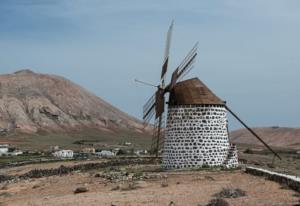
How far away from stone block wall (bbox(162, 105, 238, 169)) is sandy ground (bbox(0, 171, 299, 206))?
2.71 metres

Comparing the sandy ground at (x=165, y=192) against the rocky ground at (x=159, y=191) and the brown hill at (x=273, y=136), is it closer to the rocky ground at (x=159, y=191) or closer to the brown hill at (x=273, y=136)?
the rocky ground at (x=159, y=191)

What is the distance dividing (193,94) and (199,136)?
2.63 m

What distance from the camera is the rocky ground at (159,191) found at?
75.2 ft

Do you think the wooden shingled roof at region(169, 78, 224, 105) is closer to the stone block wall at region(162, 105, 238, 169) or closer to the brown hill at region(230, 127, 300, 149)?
the stone block wall at region(162, 105, 238, 169)

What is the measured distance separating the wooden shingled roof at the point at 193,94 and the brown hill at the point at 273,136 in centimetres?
10940

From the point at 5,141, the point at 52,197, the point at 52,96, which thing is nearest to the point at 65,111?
the point at 52,96

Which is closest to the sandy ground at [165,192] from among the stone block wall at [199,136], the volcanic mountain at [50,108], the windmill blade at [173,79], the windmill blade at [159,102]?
the stone block wall at [199,136]

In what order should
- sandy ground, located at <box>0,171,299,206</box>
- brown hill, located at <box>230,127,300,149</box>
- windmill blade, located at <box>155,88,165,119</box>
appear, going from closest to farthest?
sandy ground, located at <box>0,171,299,206</box>
windmill blade, located at <box>155,88,165,119</box>
brown hill, located at <box>230,127,300,149</box>

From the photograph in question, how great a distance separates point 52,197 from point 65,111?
400ft

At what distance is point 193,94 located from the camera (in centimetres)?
3678

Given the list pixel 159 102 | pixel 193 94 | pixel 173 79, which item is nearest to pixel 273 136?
pixel 159 102

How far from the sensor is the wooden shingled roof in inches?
1433

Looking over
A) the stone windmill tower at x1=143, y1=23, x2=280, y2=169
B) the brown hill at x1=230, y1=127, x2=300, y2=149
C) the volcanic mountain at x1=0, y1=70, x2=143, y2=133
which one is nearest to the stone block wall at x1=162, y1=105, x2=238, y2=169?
the stone windmill tower at x1=143, y1=23, x2=280, y2=169

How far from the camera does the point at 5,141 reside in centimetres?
11425
